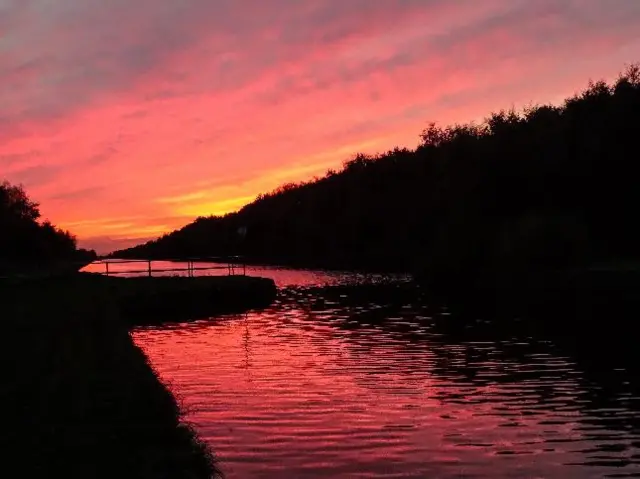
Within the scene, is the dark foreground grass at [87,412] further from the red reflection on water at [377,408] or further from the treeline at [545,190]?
the treeline at [545,190]

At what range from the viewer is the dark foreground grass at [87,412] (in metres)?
10.8

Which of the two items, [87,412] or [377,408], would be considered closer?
[87,412]

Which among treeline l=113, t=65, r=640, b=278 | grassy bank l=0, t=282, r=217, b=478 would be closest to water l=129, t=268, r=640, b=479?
grassy bank l=0, t=282, r=217, b=478

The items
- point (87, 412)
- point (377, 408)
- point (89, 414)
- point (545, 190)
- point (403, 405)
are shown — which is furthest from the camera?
point (545, 190)

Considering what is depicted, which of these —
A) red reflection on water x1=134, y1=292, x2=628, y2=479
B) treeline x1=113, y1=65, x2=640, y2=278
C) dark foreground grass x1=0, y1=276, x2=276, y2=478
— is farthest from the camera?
treeline x1=113, y1=65, x2=640, y2=278

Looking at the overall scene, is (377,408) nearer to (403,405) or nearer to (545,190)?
(403,405)

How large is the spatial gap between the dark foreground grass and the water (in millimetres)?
1149

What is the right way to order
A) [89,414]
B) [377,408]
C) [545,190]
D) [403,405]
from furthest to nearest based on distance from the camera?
[545,190] < [403,405] < [377,408] < [89,414]

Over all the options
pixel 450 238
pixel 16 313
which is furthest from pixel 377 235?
pixel 16 313

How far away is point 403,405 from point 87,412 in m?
7.04

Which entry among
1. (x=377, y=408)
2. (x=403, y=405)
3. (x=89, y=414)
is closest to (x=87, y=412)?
(x=89, y=414)

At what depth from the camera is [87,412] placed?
14.3m

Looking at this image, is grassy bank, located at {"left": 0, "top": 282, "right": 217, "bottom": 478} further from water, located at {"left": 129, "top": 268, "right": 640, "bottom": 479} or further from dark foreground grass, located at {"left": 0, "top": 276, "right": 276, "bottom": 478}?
water, located at {"left": 129, "top": 268, "right": 640, "bottom": 479}

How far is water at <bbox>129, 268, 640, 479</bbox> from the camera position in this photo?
42.5 ft
